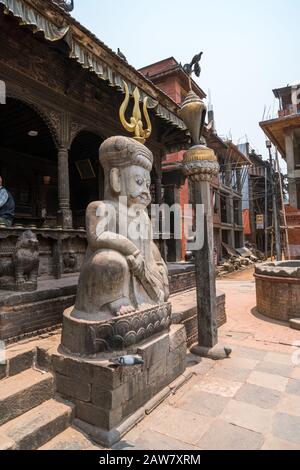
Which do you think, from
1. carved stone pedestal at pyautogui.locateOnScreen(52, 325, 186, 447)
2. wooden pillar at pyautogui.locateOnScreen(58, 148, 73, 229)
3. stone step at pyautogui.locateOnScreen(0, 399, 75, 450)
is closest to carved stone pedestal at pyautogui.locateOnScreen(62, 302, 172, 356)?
carved stone pedestal at pyautogui.locateOnScreen(52, 325, 186, 447)

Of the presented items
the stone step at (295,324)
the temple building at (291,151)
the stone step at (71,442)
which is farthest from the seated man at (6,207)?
the temple building at (291,151)

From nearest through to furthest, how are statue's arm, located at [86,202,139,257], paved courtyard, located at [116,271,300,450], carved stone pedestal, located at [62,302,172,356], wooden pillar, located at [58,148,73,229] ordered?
paved courtyard, located at [116,271,300,450] → carved stone pedestal, located at [62,302,172,356] → statue's arm, located at [86,202,139,257] → wooden pillar, located at [58,148,73,229]

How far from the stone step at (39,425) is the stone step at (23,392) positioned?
0.17ft

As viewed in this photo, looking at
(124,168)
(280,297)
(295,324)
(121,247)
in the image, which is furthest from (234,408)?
(280,297)

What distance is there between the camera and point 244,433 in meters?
2.53

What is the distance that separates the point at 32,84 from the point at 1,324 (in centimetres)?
482

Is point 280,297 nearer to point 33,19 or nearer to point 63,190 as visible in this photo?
point 63,190

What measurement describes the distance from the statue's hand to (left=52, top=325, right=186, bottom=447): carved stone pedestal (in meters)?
0.71

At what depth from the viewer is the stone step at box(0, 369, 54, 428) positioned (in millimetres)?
2439

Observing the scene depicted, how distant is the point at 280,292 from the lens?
6.49 meters

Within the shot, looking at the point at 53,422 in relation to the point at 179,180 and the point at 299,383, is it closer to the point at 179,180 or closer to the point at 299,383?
the point at 299,383

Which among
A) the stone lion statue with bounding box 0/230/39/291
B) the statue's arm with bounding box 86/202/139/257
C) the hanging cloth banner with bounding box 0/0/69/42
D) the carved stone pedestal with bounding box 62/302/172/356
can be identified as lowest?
the carved stone pedestal with bounding box 62/302/172/356

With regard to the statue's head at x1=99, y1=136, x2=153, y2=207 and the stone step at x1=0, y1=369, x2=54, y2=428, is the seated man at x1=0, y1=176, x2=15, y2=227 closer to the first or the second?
the statue's head at x1=99, y1=136, x2=153, y2=207

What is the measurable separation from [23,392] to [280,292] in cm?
560
